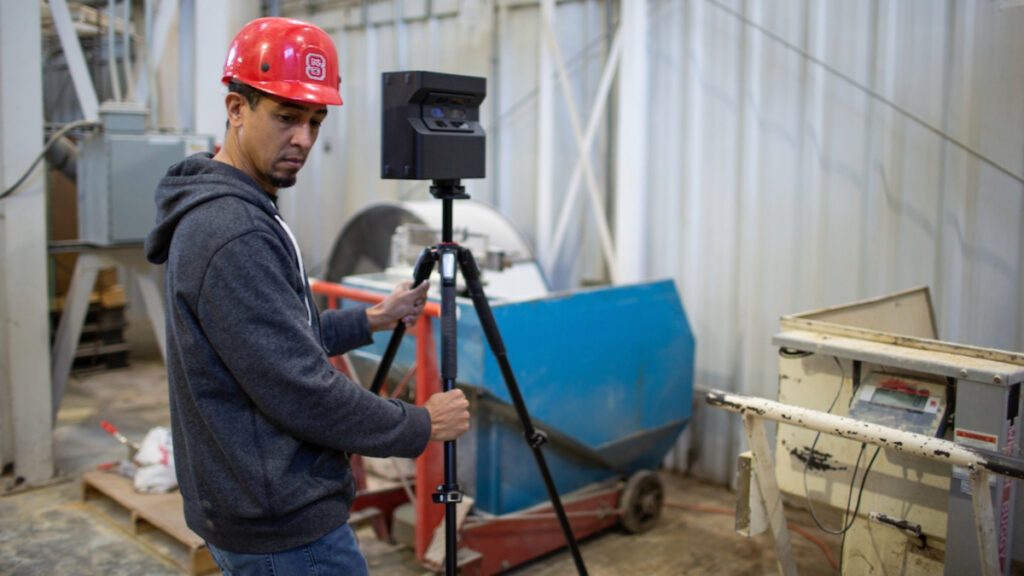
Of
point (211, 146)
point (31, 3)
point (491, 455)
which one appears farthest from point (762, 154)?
point (31, 3)

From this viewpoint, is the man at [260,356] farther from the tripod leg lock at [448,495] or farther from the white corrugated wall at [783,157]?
the white corrugated wall at [783,157]

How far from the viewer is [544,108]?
15.4 ft

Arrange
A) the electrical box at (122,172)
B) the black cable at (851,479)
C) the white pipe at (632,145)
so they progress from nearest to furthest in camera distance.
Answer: the black cable at (851,479) → the white pipe at (632,145) → the electrical box at (122,172)

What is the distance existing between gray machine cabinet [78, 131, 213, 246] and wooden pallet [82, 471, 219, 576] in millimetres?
1215

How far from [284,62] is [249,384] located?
587mm

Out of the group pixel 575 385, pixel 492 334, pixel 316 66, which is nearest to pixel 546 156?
pixel 575 385

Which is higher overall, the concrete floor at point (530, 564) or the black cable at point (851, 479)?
the black cable at point (851, 479)

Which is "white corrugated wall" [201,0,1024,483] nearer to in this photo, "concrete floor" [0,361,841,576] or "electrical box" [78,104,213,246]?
"concrete floor" [0,361,841,576]

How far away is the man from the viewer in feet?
4.70

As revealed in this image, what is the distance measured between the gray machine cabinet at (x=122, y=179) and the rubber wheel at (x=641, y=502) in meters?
2.67

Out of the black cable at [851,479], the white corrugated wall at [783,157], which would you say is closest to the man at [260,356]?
the black cable at [851,479]

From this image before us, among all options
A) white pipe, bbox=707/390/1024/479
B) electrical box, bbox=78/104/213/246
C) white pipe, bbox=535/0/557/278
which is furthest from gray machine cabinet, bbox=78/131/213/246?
white pipe, bbox=707/390/1024/479

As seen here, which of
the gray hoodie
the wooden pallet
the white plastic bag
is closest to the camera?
the gray hoodie

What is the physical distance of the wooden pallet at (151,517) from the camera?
10.6 feet
